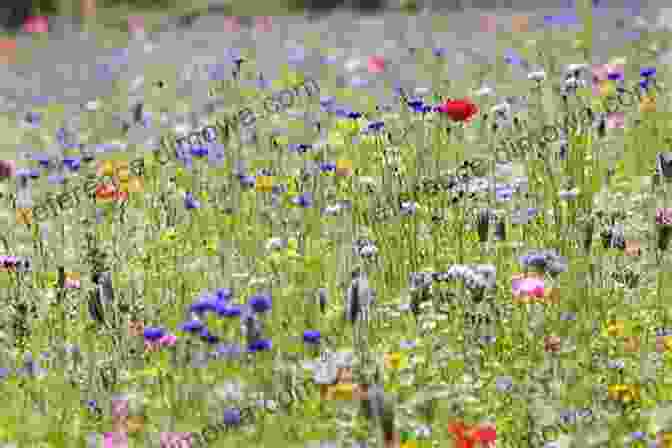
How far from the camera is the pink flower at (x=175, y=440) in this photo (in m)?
3.77

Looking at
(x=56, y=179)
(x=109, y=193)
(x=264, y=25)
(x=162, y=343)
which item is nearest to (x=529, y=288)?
(x=162, y=343)

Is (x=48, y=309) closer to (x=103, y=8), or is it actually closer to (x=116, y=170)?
(x=116, y=170)

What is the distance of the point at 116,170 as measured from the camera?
704 centimetres

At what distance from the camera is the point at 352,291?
155 inches

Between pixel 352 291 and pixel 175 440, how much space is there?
802 millimetres

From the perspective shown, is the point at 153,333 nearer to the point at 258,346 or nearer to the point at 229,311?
the point at 229,311

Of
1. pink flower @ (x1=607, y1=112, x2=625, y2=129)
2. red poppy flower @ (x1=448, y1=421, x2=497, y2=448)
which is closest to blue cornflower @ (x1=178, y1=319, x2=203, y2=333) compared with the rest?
red poppy flower @ (x1=448, y1=421, x2=497, y2=448)

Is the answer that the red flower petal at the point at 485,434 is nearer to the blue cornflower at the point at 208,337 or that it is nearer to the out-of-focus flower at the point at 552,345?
the out-of-focus flower at the point at 552,345

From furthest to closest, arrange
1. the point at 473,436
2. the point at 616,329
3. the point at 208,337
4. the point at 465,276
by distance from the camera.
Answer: the point at 465,276, the point at 616,329, the point at 208,337, the point at 473,436

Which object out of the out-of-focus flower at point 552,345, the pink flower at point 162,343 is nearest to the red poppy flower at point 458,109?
the out-of-focus flower at point 552,345

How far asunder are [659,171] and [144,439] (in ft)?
10.5

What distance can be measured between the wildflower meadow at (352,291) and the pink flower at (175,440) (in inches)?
0.4

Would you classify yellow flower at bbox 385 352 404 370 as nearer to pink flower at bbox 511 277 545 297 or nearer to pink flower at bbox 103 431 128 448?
pink flower at bbox 511 277 545 297

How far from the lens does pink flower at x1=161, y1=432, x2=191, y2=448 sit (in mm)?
3766
